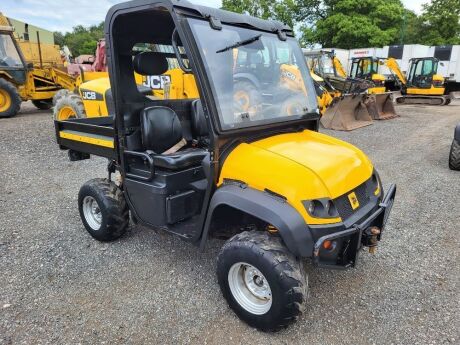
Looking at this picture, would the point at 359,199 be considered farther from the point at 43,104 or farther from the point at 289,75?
the point at 43,104

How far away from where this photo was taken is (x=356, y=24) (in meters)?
27.5

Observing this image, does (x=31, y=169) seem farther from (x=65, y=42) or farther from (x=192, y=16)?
(x=65, y=42)

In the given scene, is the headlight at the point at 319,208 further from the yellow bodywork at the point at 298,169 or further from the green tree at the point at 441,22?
the green tree at the point at 441,22

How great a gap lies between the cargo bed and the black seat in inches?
12.5

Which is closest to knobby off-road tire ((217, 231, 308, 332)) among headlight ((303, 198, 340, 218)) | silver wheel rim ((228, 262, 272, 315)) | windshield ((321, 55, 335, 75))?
silver wheel rim ((228, 262, 272, 315))

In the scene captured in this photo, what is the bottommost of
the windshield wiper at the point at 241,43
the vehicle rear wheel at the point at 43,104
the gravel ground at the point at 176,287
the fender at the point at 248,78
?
the gravel ground at the point at 176,287

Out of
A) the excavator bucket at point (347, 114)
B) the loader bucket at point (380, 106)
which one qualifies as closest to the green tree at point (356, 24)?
the loader bucket at point (380, 106)

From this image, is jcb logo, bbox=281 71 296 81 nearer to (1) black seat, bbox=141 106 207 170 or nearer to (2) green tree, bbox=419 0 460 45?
(1) black seat, bbox=141 106 207 170

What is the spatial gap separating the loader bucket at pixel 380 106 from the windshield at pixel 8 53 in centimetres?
1067

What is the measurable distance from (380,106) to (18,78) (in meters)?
11.6

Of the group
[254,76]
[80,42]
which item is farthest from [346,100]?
[80,42]

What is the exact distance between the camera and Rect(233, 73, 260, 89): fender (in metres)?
2.66

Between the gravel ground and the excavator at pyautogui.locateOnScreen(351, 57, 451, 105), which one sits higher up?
the excavator at pyautogui.locateOnScreen(351, 57, 451, 105)

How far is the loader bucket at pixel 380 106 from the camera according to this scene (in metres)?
12.0
